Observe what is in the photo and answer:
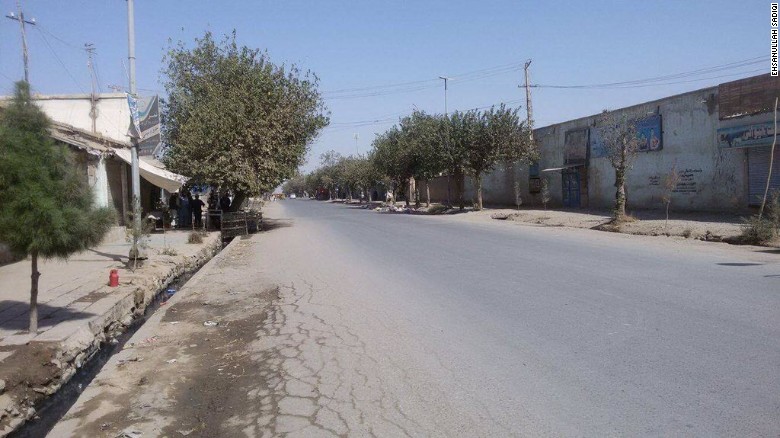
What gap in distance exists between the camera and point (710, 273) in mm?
10172

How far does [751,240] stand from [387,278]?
34.6ft

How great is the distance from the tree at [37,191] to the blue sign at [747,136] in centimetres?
2100

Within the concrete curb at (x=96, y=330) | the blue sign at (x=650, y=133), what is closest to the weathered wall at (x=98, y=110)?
the concrete curb at (x=96, y=330)

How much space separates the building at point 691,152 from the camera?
20.4 metres

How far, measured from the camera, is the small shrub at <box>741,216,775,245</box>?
14805 mm

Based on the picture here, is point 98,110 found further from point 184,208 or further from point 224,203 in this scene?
point 224,203

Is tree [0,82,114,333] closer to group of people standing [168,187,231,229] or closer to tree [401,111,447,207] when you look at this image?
group of people standing [168,187,231,229]

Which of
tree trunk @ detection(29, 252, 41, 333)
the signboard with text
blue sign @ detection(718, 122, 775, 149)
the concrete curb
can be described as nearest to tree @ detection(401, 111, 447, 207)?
blue sign @ detection(718, 122, 775, 149)

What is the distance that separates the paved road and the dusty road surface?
0.08 feet

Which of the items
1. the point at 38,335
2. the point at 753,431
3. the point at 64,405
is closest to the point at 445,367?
the point at 753,431

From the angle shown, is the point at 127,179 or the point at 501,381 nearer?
the point at 501,381

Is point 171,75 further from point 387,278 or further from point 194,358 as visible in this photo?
point 194,358

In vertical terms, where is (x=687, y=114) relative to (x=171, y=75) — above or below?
below

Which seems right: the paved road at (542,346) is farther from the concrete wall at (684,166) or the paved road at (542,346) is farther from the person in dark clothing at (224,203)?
the person in dark clothing at (224,203)
